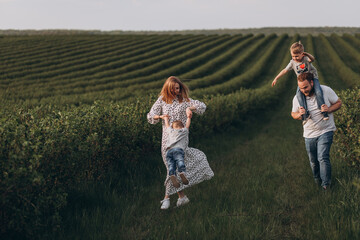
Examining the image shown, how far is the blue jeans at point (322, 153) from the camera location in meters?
4.61

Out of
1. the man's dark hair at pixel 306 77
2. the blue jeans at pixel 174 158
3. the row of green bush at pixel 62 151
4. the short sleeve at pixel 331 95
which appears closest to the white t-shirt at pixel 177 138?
the blue jeans at pixel 174 158

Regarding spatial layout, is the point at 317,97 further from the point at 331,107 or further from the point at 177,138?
the point at 177,138

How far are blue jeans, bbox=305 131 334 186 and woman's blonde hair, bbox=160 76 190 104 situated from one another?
6.75 ft

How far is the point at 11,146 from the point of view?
3.42m

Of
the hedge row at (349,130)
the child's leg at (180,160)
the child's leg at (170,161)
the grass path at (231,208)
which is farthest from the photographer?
the hedge row at (349,130)

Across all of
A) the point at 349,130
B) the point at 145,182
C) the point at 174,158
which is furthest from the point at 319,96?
the point at 145,182

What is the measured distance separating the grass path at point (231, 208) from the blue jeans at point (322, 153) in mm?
245

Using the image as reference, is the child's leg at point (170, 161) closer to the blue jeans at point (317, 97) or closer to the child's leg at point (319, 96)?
the blue jeans at point (317, 97)

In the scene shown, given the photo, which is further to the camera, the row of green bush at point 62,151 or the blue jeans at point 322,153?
the blue jeans at point 322,153

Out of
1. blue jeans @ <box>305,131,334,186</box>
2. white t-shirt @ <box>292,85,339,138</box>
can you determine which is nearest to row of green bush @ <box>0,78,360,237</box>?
blue jeans @ <box>305,131,334,186</box>

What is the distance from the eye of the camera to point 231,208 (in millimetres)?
4363

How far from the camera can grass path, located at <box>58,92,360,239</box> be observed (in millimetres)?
3623

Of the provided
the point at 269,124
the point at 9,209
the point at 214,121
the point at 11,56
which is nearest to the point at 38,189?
the point at 9,209

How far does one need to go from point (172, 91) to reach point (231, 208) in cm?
185
